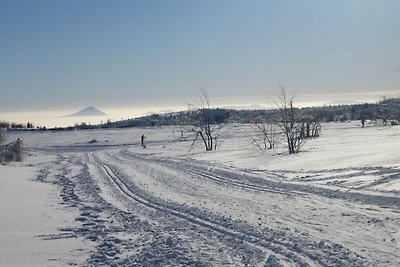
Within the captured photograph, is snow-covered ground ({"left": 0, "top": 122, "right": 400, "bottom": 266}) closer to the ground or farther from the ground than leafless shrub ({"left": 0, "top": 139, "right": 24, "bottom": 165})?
closer to the ground

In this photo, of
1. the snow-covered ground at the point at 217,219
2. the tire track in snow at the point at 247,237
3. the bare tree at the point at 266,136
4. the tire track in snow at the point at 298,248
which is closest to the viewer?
the tire track in snow at the point at 298,248

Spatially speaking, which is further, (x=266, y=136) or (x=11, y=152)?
(x=266, y=136)

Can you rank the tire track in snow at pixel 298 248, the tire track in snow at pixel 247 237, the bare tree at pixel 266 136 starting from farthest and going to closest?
the bare tree at pixel 266 136, the tire track in snow at pixel 247 237, the tire track in snow at pixel 298 248

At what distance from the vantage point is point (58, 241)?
32.3 feet

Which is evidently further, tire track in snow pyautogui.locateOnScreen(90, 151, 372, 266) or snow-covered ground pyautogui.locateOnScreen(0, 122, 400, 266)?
snow-covered ground pyautogui.locateOnScreen(0, 122, 400, 266)

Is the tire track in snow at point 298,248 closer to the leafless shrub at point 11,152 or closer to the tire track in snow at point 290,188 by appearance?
the tire track in snow at point 290,188

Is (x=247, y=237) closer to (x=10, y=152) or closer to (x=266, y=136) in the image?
(x=266, y=136)

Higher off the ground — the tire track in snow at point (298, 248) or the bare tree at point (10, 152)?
the bare tree at point (10, 152)

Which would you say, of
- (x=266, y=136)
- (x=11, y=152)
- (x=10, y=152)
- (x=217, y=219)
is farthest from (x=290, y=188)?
(x=11, y=152)

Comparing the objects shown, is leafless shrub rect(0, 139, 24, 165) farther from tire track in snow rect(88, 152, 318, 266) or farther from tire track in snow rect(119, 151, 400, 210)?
tire track in snow rect(88, 152, 318, 266)

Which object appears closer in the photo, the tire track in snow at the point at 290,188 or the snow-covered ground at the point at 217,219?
the snow-covered ground at the point at 217,219

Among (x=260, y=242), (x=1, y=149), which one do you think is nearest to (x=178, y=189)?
(x=260, y=242)

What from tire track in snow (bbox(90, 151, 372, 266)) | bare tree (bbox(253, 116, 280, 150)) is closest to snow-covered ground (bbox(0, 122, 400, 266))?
tire track in snow (bbox(90, 151, 372, 266))

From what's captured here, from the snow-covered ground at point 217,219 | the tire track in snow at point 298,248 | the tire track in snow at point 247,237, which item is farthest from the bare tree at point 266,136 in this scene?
the tire track in snow at point 298,248
